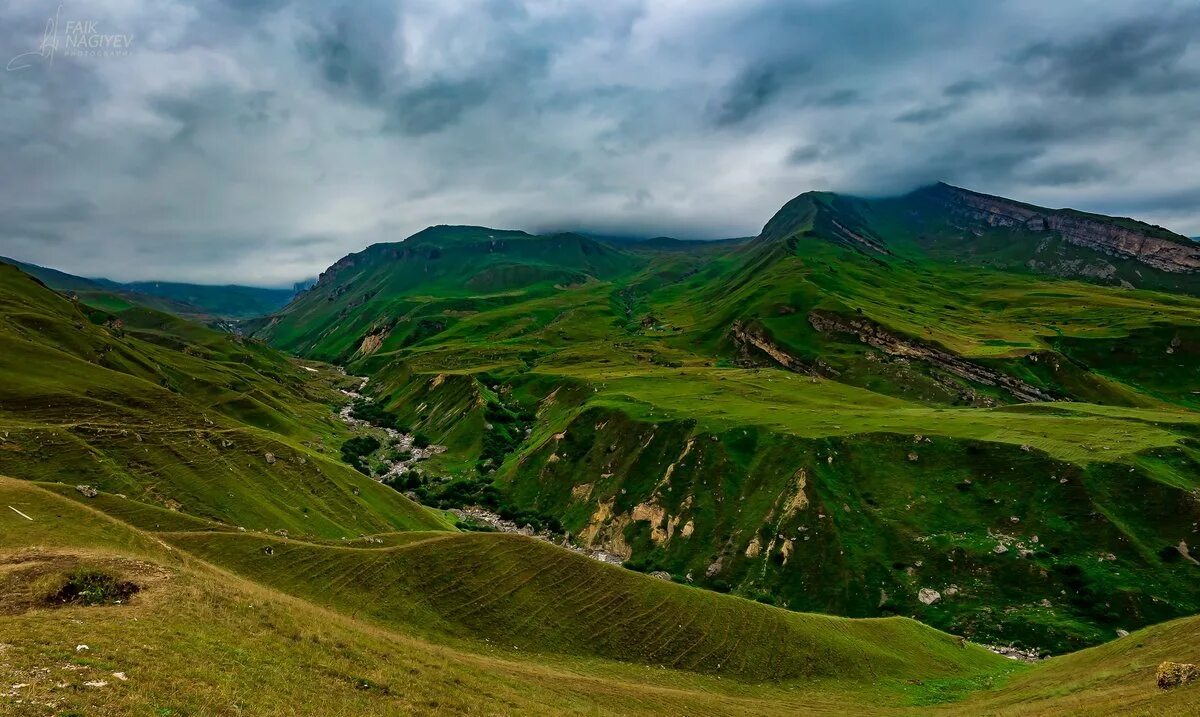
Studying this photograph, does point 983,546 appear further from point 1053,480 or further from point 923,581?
point 1053,480

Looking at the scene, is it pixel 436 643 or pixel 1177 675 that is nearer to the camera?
pixel 1177 675

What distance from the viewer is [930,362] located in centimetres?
19400

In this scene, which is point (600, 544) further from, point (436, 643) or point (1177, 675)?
point (1177, 675)

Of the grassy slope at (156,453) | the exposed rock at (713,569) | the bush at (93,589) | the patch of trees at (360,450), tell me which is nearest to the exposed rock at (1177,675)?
the bush at (93,589)

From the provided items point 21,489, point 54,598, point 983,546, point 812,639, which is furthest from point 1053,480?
point 21,489

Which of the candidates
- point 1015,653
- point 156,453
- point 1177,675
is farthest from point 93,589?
point 1015,653

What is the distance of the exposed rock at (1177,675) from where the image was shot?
93.0ft

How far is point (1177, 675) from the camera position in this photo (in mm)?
28766

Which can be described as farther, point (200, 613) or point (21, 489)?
point (21, 489)

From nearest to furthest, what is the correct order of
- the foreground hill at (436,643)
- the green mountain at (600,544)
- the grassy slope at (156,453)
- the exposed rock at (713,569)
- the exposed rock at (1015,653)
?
the foreground hill at (436,643), the green mountain at (600,544), the exposed rock at (1015,653), the grassy slope at (156,453), the exposed rock at (713,569)

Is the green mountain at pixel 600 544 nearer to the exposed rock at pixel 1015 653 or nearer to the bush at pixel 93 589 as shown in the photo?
the bush at pixel 93 589

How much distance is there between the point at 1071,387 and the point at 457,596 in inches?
8092

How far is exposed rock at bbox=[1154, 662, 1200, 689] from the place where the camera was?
28359mm

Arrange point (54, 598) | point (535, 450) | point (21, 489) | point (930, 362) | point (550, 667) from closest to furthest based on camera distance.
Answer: point (54, 598)
point (550, 667)
point (21, 489)
point (535, 450)
point (930, 362)
